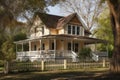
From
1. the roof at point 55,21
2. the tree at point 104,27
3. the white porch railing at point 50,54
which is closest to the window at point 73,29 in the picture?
the roof at point 55,21

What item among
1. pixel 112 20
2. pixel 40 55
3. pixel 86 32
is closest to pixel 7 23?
pixel 112 20

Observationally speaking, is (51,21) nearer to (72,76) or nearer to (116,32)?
(72,76)

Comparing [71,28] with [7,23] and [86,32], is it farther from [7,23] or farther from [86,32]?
[7,23]

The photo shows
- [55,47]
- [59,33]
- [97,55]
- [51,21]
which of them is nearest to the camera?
[55,47]

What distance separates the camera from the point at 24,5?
2458 centimetres

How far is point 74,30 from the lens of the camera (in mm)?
47719

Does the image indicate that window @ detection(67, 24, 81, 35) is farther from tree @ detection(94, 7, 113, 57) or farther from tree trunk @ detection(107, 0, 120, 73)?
tree trunk @ detection(107, 0, 120, 73)

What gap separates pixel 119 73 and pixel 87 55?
2206 centimetres

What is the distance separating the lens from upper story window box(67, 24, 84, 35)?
155 ft

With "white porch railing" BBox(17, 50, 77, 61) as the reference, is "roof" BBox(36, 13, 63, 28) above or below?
above

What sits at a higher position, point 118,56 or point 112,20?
point 112,20

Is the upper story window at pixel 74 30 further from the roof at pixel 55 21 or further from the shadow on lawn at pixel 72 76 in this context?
the shadow on lawn at pixel 72 76

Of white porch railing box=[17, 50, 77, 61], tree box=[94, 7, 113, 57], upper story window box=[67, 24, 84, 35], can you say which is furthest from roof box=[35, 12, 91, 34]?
tree box=[94, 7, 113, 57]

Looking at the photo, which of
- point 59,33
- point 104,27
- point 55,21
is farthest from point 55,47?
point 104,27
